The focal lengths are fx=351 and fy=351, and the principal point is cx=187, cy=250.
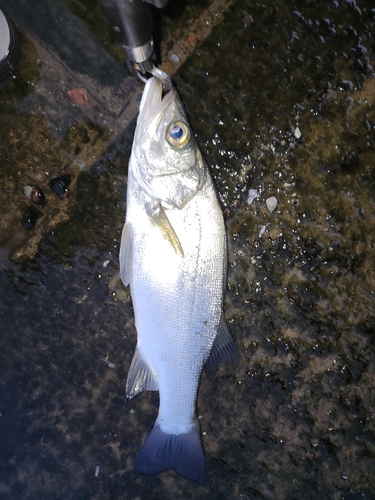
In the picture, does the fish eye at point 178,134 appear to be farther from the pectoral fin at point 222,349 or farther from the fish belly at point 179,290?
the pectoral fin at point 222,349

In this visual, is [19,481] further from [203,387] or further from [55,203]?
[55,203]

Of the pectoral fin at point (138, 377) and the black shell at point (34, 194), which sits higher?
the black shell at point (34, 194)

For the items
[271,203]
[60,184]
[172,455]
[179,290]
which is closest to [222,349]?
[179,290]

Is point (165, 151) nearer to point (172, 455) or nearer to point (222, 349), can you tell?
point (222, 349)

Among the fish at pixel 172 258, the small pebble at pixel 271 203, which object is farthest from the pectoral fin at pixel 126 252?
the small pebble at pixel 271 203

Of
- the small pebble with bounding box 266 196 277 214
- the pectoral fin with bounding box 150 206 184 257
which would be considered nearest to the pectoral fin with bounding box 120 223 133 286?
the pectoral fin with bounding box 150 206 184 257

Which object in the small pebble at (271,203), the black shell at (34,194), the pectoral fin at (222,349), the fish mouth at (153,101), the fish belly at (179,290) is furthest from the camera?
the small pebble at (271,203)

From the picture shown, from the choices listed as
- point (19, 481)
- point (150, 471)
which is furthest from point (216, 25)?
point (19, 481)
